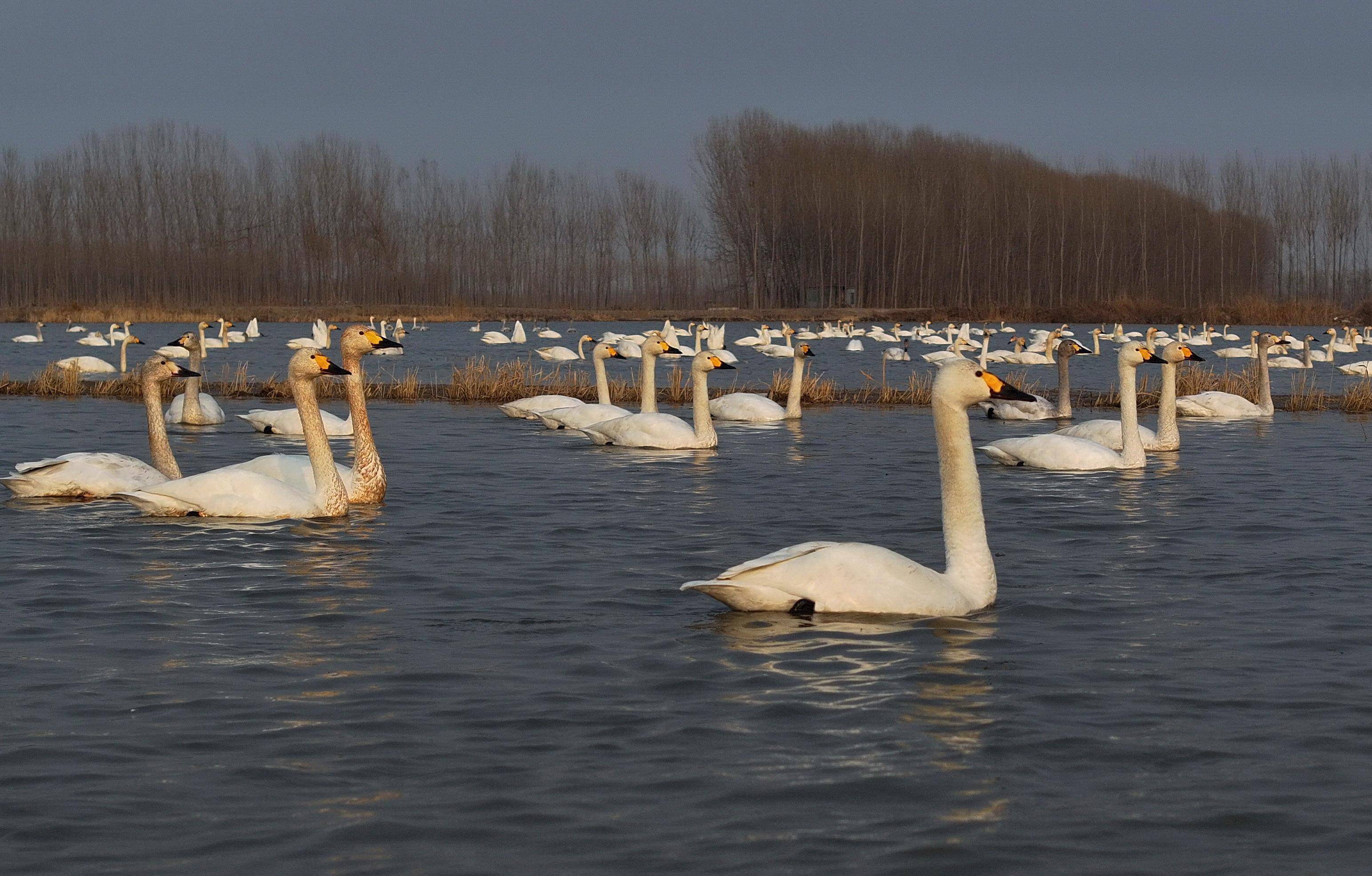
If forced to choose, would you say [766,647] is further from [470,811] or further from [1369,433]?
[1369,433]

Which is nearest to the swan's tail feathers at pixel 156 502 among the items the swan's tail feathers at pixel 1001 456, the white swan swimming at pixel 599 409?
the white swan swimming at pixel 599 409

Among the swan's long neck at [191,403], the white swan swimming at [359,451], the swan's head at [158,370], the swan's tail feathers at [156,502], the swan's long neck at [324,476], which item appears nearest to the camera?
the swan's tail feathers at [156,502]

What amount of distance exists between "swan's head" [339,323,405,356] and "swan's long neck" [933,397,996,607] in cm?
476

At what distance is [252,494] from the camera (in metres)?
9.32

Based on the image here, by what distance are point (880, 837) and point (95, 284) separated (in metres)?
74.3

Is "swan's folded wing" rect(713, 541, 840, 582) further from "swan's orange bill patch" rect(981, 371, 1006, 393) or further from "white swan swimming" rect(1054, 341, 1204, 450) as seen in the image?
"white swan swimming" rect(1054, 341, 1204, 450)

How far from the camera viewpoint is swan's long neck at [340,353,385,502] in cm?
1035

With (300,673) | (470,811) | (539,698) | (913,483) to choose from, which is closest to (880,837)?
(470,811)

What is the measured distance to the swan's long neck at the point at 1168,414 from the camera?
47.6ft

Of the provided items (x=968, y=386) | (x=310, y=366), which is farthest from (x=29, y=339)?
(x=968, y=386)

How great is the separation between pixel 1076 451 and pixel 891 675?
7.07m

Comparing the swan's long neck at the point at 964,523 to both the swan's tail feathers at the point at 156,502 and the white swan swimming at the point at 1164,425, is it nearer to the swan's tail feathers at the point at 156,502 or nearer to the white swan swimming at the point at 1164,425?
the swan's tail feathers at the point at 156,502

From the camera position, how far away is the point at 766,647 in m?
6.20

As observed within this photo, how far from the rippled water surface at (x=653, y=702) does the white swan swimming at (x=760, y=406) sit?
26.6 feet
